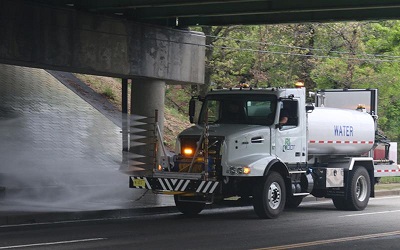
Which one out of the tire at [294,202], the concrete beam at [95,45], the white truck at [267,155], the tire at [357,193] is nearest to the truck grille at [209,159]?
the white truck at [267,155]

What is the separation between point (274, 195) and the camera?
18453mm

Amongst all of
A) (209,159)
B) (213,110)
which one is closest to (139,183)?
(209,159)

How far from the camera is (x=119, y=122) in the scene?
98.2ft

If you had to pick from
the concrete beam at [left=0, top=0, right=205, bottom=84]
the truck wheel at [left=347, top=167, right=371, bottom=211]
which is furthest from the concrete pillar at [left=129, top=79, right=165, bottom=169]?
the truck wheel at [left=347, top=167, right=371, bottom=211]

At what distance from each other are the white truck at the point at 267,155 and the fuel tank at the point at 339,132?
1.0 inches

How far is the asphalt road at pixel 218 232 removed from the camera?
13.4 metres

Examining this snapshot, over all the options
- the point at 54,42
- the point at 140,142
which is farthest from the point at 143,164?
the point at 54,42

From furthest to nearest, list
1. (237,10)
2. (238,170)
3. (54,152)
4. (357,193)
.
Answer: (54,152) < (237,10) < (357,193) < (238,170)

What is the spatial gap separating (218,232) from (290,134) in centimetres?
450

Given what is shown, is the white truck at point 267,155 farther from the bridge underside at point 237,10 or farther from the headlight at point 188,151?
the bridge underside at point 237,10

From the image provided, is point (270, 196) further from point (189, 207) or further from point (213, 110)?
point (213, 110)

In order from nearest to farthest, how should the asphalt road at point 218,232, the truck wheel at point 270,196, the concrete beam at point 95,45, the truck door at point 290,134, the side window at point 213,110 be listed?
the asphalt road at point 218,232
the truck wheel at point 270,196
the truck door at point 290,134
the side window at point 213,110
the concrete beam at point 95,45

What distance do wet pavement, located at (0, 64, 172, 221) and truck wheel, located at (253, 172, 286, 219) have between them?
2.89 m

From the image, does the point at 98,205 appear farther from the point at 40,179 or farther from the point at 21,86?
the point at 21,86
